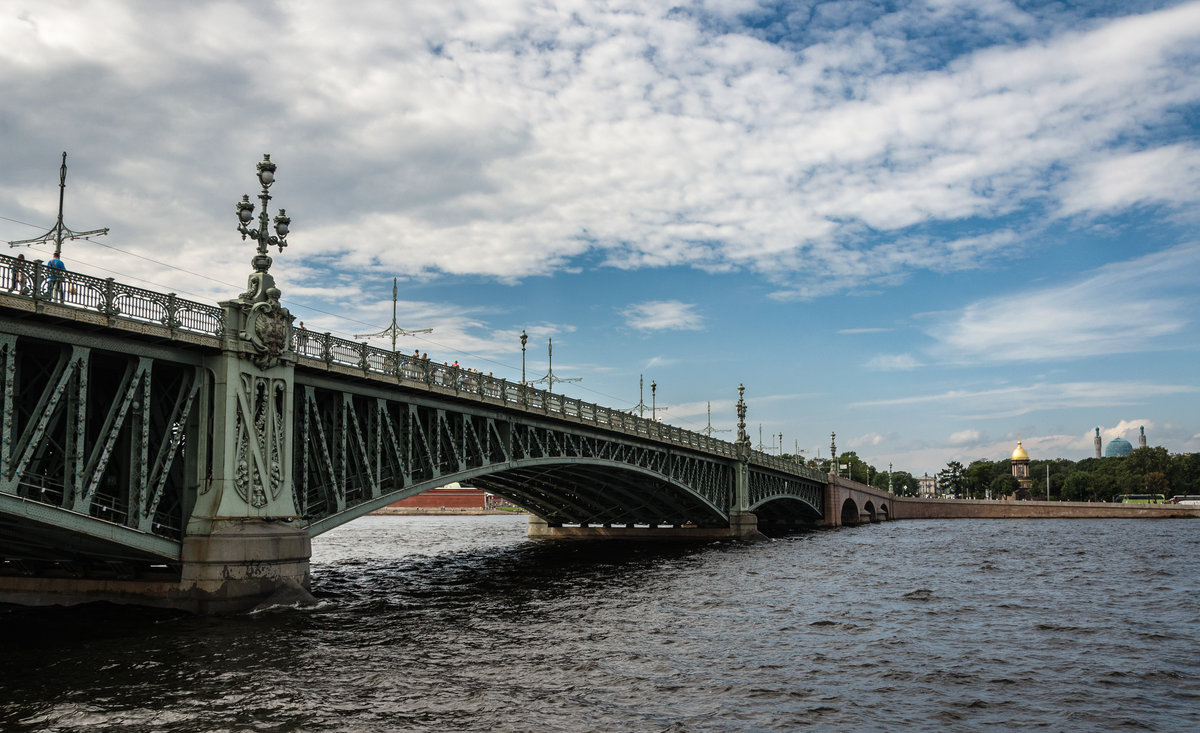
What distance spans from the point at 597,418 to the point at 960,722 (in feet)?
107

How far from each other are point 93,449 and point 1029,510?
121516mm

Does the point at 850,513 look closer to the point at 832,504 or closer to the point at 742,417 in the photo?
the point at 832,504

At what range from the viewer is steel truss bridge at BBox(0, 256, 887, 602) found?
19.6 meters

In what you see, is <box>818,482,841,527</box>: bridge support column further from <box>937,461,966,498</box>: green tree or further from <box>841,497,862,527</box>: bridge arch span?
<box>937,461,966,498</box>: green tree

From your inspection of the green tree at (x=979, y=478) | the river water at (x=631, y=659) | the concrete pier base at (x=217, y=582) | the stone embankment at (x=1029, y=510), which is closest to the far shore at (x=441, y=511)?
the stone embankment at (x=1029, y=510)

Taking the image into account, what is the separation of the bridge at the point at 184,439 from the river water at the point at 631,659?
1.33 meters

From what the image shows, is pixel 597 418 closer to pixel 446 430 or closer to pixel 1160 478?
pixel 446 430

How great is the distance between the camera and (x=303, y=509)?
85.5ft

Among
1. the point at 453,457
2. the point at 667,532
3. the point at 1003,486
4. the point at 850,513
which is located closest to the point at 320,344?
the point at 453,457

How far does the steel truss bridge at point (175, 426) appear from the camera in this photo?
19.6 m

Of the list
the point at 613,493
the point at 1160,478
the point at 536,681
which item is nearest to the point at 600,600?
the point at 536,681

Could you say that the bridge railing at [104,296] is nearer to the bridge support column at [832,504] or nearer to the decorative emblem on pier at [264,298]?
the decorative emblem on pier at [264,298]

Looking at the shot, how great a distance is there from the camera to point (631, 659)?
62.1ft

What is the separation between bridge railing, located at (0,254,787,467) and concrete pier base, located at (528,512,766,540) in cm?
1692
